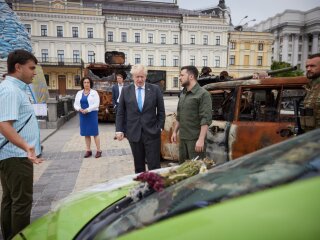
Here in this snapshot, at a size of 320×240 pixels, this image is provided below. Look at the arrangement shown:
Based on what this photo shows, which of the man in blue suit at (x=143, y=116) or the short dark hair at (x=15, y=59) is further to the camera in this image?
the man in blue suit at (x=143, y=116)

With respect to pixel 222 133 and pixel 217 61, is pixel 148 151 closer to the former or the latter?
pixel 222 133

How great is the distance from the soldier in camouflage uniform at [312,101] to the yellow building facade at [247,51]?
62.6 m

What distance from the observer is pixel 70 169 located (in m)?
5.75

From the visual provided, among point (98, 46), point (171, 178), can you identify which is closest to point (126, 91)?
point (171, 178)

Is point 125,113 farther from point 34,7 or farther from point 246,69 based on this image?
point 246,69

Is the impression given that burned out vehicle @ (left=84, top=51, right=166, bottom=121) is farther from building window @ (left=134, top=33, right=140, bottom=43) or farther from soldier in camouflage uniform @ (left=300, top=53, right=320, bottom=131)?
building window @ (left=134, top=33, right=140, bottom=43)

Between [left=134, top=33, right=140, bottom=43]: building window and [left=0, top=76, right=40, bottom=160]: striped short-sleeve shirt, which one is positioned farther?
[left=134, top=33, right=140, bottom=43]: building window

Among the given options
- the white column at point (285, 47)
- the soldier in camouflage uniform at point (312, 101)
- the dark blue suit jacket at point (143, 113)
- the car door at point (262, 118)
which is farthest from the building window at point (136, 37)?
the soldier in camouflage uniform at point (312, 101)

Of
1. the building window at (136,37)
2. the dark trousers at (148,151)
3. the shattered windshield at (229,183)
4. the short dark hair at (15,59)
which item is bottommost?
the dark trousers at (148,151)

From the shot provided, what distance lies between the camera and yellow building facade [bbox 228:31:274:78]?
210ft

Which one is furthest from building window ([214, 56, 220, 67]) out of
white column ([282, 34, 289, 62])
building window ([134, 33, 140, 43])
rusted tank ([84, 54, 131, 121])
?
rusted tank ([84, 54, 131, 121])

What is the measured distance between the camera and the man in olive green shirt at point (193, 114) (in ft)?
12.6

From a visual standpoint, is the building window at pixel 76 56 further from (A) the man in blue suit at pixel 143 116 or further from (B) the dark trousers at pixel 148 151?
(B) the dark trousers at pixel 148 151

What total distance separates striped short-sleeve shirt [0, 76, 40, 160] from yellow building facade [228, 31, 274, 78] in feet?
211
